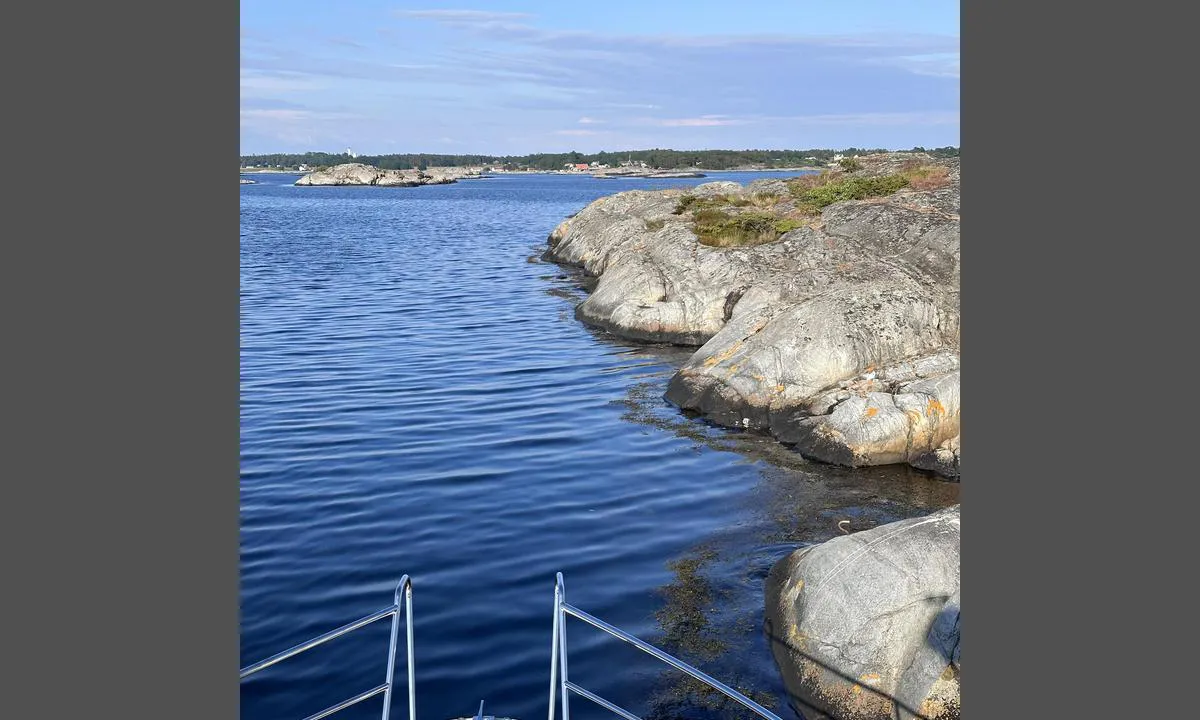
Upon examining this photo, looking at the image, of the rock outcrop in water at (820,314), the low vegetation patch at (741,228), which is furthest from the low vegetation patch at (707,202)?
the low vegetation patch at (741,228)

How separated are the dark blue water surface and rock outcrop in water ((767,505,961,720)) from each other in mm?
432

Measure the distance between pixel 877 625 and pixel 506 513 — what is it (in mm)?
6877

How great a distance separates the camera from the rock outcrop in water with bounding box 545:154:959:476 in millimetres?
17562

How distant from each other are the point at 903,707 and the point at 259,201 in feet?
457

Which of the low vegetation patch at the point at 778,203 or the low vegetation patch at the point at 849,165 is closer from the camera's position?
the low vegetation patch at the point at 778,203

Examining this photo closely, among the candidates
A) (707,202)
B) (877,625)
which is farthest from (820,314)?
(707,202)

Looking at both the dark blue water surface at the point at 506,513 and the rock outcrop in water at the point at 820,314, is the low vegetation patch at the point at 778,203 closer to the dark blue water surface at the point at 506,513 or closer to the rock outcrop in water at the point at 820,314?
the rock outcrop in water at the point at 820,314

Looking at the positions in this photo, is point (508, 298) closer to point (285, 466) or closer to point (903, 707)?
point (285, 466)

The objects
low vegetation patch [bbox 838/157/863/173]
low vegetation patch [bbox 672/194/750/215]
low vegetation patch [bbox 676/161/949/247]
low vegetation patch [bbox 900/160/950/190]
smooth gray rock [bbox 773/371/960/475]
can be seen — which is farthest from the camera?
low vegetation patch [bbox 838/157/863/173]

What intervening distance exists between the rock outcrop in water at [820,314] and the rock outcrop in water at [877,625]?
22.3 ft

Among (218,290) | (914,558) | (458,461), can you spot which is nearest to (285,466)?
(458,461)

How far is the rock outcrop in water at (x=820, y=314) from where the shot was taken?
1756 centimetres

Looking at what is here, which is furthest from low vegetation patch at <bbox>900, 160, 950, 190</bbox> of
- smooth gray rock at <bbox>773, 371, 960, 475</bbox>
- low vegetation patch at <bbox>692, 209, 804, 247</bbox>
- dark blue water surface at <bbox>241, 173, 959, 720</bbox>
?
smooth gray rock at <bbox>773, 371, 960, 475</bbox>

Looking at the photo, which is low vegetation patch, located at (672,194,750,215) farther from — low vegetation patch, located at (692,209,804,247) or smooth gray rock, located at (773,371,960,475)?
smooth gray rock, located at (773,371,960,475)
